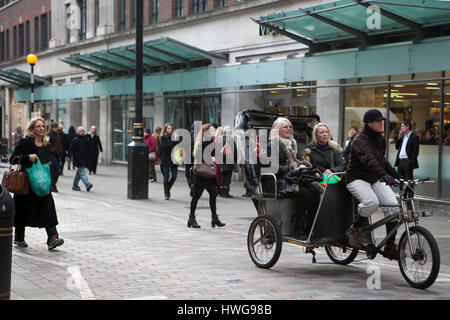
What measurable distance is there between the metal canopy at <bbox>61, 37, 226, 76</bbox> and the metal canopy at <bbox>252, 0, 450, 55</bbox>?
15.4 ft

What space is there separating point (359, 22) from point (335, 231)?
9410 millimetres

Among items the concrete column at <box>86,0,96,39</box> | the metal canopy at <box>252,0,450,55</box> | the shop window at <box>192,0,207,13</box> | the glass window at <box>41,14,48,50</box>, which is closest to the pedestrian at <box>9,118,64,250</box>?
the metal canopy at <box>252,0,450,55</box>

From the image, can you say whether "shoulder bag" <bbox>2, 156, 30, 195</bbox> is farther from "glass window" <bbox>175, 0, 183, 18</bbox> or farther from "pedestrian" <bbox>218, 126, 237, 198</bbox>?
"glass window" <bbox>175, 0, 183, 18</bbox>

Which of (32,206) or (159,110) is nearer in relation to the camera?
(32,206)

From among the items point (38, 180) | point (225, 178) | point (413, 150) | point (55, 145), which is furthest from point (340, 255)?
point (55, 145)

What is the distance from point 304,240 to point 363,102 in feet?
34.2

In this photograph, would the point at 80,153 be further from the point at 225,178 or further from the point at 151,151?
the point at 225,178

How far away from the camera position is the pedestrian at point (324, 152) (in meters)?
8.27

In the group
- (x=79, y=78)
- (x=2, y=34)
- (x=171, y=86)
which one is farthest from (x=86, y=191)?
(x=2, y=34)

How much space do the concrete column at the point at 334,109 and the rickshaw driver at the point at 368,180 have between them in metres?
10.9

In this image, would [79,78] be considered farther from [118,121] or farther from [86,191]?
[86,191]

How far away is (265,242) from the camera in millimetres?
7926

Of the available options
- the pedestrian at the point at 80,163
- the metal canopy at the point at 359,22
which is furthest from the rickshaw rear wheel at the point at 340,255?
the pedestrian at the point at 80,163

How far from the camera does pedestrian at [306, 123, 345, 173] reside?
8266 millimetres
